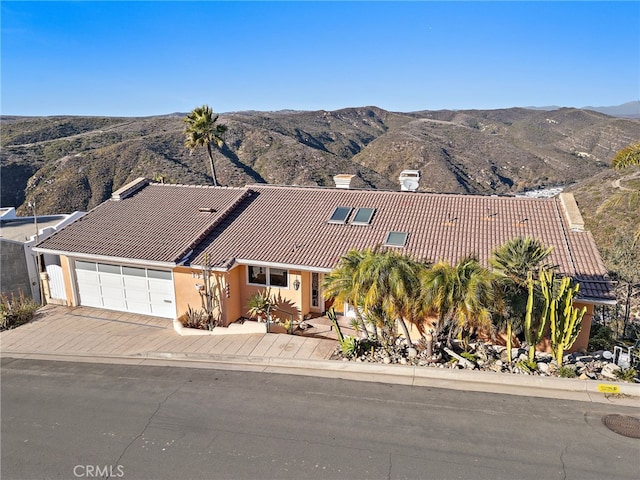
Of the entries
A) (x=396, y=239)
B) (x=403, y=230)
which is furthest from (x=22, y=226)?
(x=403, y=230)

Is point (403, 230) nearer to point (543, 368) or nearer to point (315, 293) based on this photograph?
point (315, 293)

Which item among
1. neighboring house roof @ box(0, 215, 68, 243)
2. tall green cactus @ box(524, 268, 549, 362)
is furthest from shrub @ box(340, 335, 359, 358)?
neighboring house roof @ box(0, 215, 68, 243)

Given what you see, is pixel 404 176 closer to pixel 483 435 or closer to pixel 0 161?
pixel 483 435

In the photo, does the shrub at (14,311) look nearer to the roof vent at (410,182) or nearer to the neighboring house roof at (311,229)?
the neighboring house roof at (311,229)

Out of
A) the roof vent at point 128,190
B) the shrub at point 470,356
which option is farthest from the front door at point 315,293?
the roof vent at point 128,190

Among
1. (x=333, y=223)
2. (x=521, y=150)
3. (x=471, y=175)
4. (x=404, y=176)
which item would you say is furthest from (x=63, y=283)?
(x=521, y=150)

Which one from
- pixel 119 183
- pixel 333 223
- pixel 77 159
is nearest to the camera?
pixel 333 223
